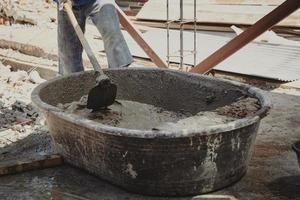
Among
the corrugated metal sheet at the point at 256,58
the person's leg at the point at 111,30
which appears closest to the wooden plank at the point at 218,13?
the corrugated metal sheet at the point at 256,58

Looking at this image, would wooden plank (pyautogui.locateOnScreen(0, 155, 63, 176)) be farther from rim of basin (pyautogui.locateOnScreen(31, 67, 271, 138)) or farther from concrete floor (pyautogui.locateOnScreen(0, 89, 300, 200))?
rim of basin (pyautogui.locateOnScreen(31, 67, 271, 138))

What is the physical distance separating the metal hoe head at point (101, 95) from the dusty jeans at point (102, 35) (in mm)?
965

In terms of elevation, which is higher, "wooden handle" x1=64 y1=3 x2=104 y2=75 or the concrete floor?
"wooden handle" x1=64 y1=3 x2=104 y2=75

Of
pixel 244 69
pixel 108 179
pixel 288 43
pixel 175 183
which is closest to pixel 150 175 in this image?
pixel 175 183

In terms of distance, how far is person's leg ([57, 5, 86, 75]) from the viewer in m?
4.87

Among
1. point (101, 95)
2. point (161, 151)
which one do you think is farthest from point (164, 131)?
point (101, 95)

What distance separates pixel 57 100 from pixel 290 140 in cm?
209

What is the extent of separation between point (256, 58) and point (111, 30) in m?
2.79

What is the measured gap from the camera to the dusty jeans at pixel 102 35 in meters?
4.67

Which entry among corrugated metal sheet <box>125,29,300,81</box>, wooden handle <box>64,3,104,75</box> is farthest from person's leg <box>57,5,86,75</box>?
corrugated metal sheet <box>125,29,300,81</box>

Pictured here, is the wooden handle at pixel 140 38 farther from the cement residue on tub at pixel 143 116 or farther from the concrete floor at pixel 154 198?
the concrete floor at pixel 154 198

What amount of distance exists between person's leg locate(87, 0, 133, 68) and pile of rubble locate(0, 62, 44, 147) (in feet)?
3.70

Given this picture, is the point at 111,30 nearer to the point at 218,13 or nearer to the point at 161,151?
the point at 161,151

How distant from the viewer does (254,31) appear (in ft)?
16.6
